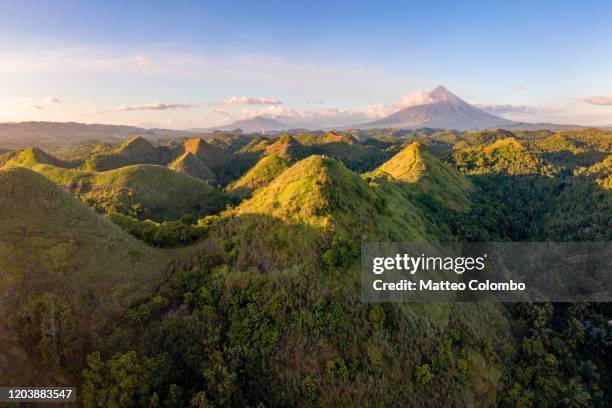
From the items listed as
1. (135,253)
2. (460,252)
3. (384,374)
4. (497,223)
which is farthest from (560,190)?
(135,253)

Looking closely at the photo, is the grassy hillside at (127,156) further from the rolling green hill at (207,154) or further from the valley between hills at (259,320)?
the valley between hills at (259,320)

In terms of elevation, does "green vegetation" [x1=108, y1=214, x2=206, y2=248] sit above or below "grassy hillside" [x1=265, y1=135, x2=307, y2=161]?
below

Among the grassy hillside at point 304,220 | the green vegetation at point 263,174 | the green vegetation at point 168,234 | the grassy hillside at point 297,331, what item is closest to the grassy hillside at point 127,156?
the green vegetation at point 263,174

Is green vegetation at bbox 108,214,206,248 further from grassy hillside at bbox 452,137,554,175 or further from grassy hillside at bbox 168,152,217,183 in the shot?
grassy hillside at bbox 452,137,554,175

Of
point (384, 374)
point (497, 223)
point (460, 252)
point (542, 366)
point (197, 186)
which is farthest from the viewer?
point (197, 186)

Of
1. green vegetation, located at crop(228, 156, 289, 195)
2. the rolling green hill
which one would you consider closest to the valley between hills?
green vegetation, located at crop(228, 156, 289, 195)

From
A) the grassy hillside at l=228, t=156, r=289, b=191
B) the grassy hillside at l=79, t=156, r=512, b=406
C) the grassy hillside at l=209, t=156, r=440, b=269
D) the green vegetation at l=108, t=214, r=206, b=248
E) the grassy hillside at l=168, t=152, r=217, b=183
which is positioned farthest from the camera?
the grassy hillside at l=168, t=152, r=217, b=183

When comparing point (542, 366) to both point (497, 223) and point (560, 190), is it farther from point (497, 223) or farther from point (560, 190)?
point (560, 190)
